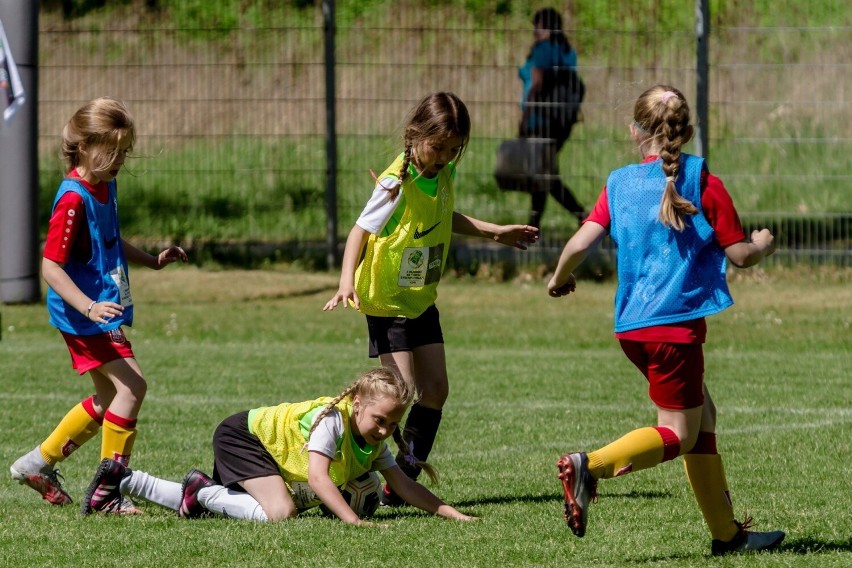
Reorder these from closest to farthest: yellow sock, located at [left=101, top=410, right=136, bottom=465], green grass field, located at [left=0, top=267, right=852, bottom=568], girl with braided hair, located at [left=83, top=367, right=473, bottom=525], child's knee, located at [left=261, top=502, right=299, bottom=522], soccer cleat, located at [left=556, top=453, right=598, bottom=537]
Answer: soccer cleat, located at [left=556, top=453, right=598, bottom=537]
green grass field, located at [left=0, top=267, right=852, bottom=568]
girl with braided hair, located at [left=83, top=367, right=473, bottom=525]
child's knee, located at [left=261, top=502, right=299, bottom=522]
yellow sock, located at [left=101, top=410, right=136, bottom=465]

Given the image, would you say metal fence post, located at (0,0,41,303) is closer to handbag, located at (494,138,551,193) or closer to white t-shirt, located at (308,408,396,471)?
handbag, located at (494,138,551,193)

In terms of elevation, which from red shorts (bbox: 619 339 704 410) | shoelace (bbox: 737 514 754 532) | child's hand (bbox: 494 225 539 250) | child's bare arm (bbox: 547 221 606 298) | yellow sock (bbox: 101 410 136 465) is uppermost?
child's bare arm (bbox: 547 221 606 298)

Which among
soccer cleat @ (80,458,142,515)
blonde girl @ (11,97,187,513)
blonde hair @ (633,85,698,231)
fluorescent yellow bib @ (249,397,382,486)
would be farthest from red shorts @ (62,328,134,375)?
blonde hair @ (633,85,698,231)

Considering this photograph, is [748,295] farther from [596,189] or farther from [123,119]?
[123,119]

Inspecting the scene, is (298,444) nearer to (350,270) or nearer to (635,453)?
(350,270)

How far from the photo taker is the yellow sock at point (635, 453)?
491cm

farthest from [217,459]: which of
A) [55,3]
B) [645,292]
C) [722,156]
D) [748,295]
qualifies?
[55,3]

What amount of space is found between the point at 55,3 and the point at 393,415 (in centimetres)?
1210

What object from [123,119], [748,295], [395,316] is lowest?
[748,295]

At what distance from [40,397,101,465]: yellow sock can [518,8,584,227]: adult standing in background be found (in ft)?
27.4

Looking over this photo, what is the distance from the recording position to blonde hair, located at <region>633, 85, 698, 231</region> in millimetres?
4906

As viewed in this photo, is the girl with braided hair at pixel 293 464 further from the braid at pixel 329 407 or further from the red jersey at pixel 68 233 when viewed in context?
the red jersey at pixel 68 233

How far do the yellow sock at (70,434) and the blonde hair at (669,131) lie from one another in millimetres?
2720

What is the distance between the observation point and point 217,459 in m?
6.06
